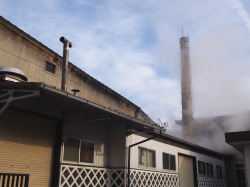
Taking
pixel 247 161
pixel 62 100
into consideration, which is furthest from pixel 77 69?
pixel 247 161

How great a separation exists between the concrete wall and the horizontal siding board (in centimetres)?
223

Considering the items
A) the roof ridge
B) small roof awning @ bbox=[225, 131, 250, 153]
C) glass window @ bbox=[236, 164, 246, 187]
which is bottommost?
glass window @ bbox=[236, 164, 246, 187]

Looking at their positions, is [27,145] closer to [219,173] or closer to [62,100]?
[62,100]

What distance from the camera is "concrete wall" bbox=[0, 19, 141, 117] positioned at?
11.1 m

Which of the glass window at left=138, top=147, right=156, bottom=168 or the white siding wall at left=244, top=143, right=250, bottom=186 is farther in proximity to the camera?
the glass window at left=138, top=147, right=156, bottom=168

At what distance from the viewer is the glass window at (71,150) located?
1117cm

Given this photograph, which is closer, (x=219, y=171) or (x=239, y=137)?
(x=239, y=137)

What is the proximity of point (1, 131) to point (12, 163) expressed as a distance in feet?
3.50

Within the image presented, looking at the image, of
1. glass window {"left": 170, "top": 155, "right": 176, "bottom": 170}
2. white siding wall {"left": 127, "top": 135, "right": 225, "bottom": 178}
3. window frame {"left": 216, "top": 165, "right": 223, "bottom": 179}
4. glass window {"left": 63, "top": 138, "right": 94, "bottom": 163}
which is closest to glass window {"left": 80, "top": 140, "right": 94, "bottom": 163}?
glass window {"left": 63, "top": 138, "right": 94, "bottom": 163}

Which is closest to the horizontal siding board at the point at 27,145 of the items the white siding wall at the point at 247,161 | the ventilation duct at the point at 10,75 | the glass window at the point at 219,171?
the ventilation duct at the point at 10,75

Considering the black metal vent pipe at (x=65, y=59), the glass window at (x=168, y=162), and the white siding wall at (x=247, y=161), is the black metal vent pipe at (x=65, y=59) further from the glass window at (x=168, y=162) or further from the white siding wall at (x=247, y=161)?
the white siding wall at (x=247, y=161)

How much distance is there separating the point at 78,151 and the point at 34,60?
4.12 meters

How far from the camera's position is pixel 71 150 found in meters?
11.4

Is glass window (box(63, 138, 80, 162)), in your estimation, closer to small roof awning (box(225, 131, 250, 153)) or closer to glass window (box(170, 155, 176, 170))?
glass window (box(170, 155, 176, 170))
